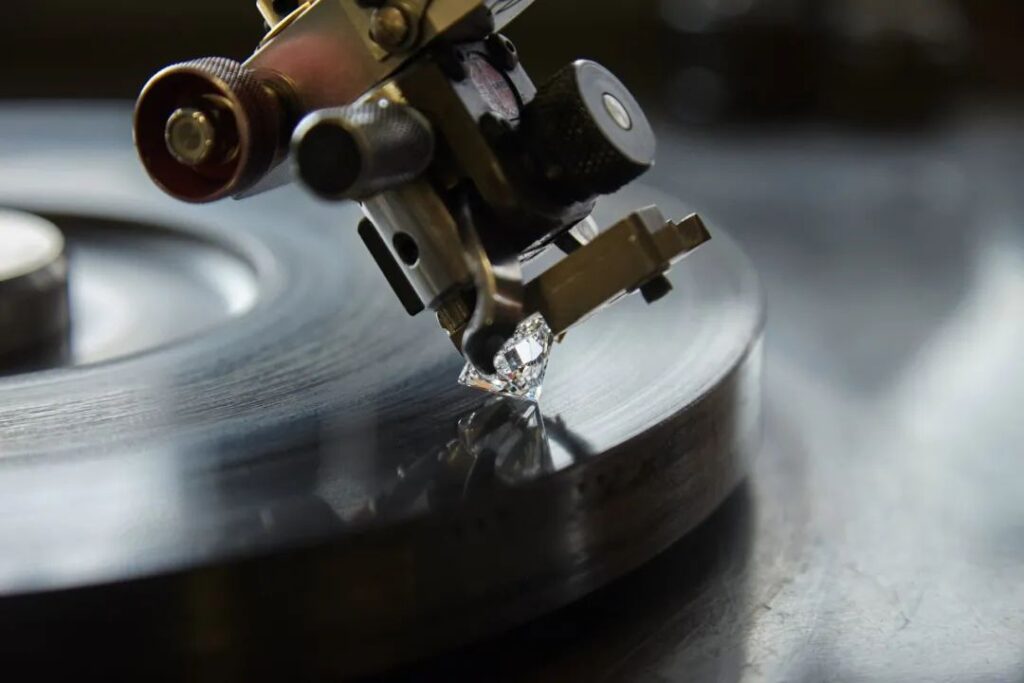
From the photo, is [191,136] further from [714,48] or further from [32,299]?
[714,48]

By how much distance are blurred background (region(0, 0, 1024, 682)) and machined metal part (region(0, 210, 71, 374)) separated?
36cm

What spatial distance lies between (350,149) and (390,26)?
0.06 m

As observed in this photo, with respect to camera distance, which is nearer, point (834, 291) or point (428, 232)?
point (428, 232)

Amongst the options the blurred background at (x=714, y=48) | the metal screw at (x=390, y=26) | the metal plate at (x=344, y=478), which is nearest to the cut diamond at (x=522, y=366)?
the metal plate at (x=344, y=478)

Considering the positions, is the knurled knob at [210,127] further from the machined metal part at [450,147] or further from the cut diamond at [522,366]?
the cut diamond at [522,366]

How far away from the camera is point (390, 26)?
1.81 ft

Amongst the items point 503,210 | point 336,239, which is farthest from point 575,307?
point 336,239

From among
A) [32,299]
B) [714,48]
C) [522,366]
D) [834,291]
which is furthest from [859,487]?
[714,48]

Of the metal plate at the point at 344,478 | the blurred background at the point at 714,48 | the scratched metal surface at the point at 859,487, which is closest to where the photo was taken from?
the metal plate at the point at 344,478

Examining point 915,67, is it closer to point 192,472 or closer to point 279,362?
point 279,362

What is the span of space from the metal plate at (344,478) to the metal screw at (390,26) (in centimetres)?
16

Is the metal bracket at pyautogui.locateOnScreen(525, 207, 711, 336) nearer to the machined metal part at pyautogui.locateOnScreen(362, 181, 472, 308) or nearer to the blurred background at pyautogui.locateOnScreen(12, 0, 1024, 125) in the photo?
the machined metal part at pyautogui.locateOnScreen(362, 181, 472, 308)

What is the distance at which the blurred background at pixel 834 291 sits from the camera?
622 millimetres

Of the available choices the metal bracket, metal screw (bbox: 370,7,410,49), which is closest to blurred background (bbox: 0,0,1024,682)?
the metal bracket
